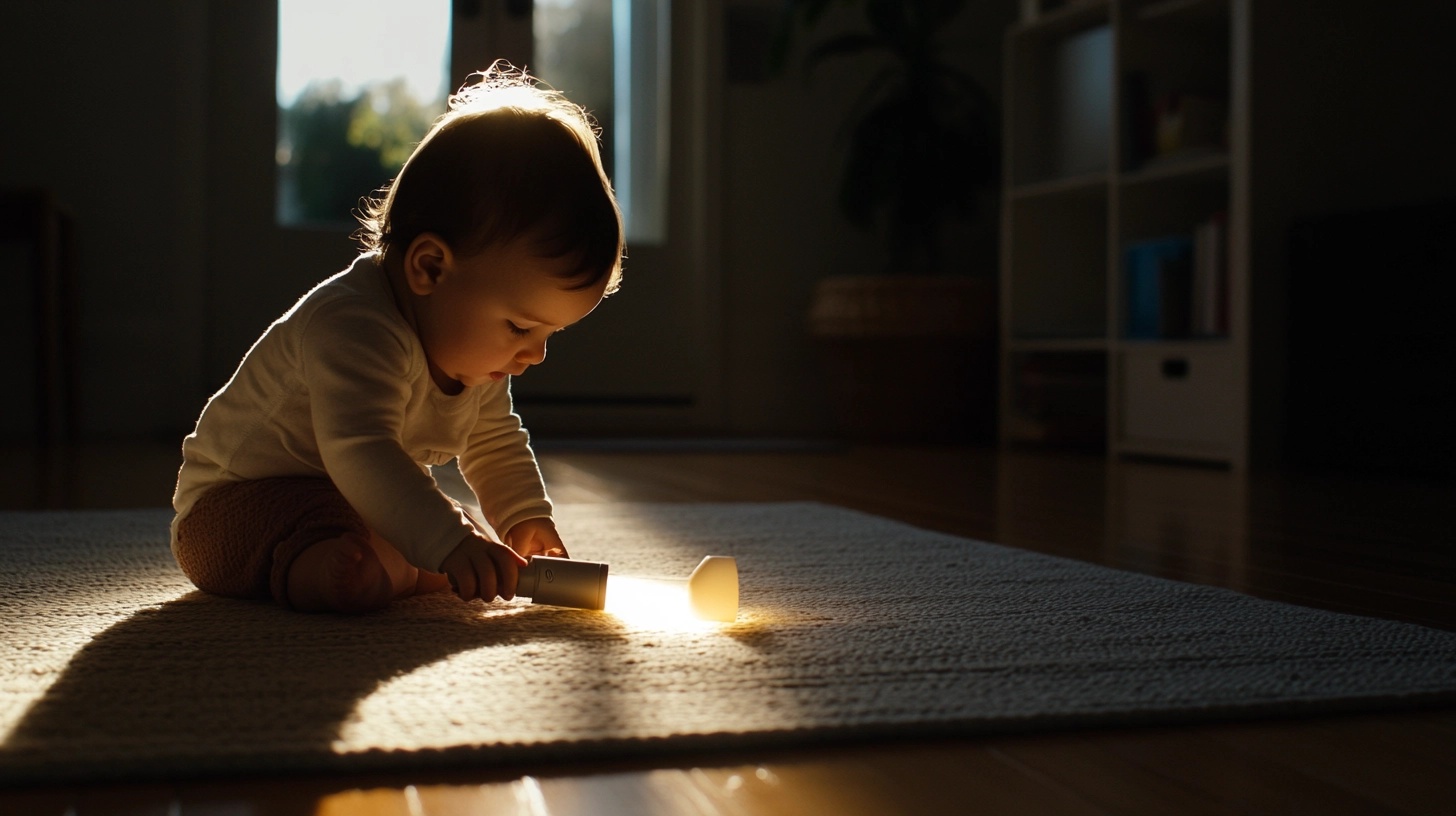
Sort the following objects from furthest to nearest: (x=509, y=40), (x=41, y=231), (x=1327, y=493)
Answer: (x=509, y=40) < (x=41, y=231) < (x=1327, y=493)

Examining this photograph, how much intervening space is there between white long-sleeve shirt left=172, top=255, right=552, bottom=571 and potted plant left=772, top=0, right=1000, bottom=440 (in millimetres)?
2292

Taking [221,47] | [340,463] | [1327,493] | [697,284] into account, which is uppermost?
[221,47]

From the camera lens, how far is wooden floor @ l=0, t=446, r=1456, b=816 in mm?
538

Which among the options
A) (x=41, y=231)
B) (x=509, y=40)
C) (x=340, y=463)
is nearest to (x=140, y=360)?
(x=41, y=231)

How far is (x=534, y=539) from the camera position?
42.8 inches

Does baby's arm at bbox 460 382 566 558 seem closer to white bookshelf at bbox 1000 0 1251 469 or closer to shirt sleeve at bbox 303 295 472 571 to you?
shirt sleeve at bbox 303 295 472 571

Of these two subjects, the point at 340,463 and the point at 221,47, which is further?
the point at 221,47

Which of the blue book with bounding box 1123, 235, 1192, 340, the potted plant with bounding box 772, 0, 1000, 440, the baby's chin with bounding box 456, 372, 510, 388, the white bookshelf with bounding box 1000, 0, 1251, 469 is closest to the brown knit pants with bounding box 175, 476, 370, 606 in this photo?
the baby's chin with bounding box 456, 372, 510, 388

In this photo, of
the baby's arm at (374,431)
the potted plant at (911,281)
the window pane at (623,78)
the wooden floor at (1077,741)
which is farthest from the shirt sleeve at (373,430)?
the window pane at (623,78)

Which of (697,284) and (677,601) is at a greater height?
(697,284)

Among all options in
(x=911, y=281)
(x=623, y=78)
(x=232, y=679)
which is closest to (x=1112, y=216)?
(x=911, y=281)

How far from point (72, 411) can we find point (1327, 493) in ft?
8.50

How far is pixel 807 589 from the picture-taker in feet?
3.41

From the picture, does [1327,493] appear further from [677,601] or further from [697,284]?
[697,284]
